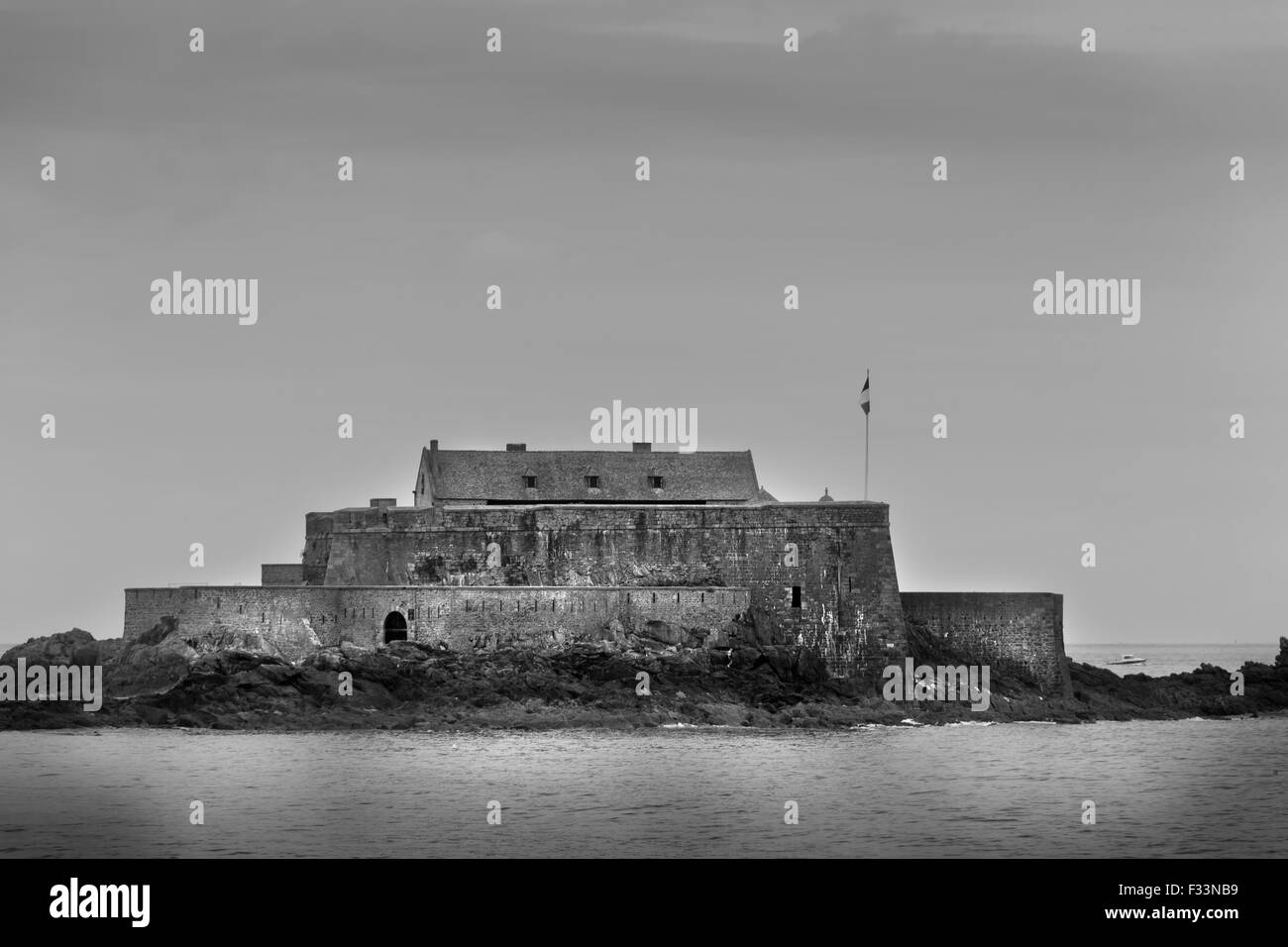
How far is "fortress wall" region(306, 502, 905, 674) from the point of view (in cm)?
5328

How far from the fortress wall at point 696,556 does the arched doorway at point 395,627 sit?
2.98 metres

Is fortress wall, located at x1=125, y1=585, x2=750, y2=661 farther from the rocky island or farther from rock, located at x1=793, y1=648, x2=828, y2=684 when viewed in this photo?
rock, located at x1=793, y1=648, x2=828, y2=684

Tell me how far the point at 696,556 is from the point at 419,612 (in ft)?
25.2

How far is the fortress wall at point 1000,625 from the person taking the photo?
5453 centimetres

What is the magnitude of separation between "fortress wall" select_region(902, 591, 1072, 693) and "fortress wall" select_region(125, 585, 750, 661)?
6.49m

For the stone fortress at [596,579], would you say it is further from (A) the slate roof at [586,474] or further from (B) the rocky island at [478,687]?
(B) the rocky island at [478,687]

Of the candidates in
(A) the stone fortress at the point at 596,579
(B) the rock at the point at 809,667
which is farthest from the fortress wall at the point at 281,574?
(B) the rock at the point at 809,667

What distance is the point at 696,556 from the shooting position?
54.5 meters
